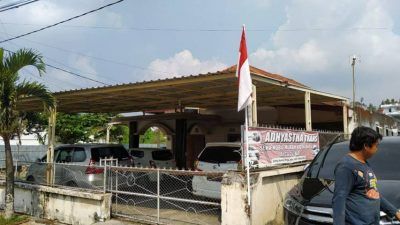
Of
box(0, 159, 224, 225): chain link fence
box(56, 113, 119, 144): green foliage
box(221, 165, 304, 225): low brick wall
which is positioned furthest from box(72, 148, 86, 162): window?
box(56, 113, 119, 144): green foliage

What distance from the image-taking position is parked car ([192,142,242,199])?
976 cm

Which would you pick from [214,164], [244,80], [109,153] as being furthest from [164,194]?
[244,80]

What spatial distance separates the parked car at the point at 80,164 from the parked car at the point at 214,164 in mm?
2432

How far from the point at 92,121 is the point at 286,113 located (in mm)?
17507

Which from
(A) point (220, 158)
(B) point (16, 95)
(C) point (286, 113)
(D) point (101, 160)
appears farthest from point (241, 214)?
(C) point (286, 113)

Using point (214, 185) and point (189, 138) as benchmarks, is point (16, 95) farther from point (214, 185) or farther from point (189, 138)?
point (189, 138)

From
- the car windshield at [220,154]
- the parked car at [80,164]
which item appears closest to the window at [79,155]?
the parked car at [80,164]

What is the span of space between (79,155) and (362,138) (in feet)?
32.7

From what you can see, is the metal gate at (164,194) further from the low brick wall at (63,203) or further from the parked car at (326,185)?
the parked car at (326,185)

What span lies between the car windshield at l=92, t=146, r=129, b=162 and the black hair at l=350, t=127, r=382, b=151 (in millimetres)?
9353

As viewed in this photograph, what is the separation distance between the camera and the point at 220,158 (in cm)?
1051

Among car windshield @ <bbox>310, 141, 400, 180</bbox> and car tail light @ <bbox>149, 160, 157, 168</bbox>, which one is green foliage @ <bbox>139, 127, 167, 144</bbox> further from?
car windshield @ <bbox>310, 141, 400, 180</bbox>

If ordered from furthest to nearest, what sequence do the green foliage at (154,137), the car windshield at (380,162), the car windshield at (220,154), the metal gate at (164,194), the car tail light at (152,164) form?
1. the green foliage at (154,137)
2. the car tail light at (152,164)
3. the car windshield at (220,154)
4. the metal gate at (164,194)
5. the car windshield at (380,162)

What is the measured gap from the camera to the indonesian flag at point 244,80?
7.53 meters
